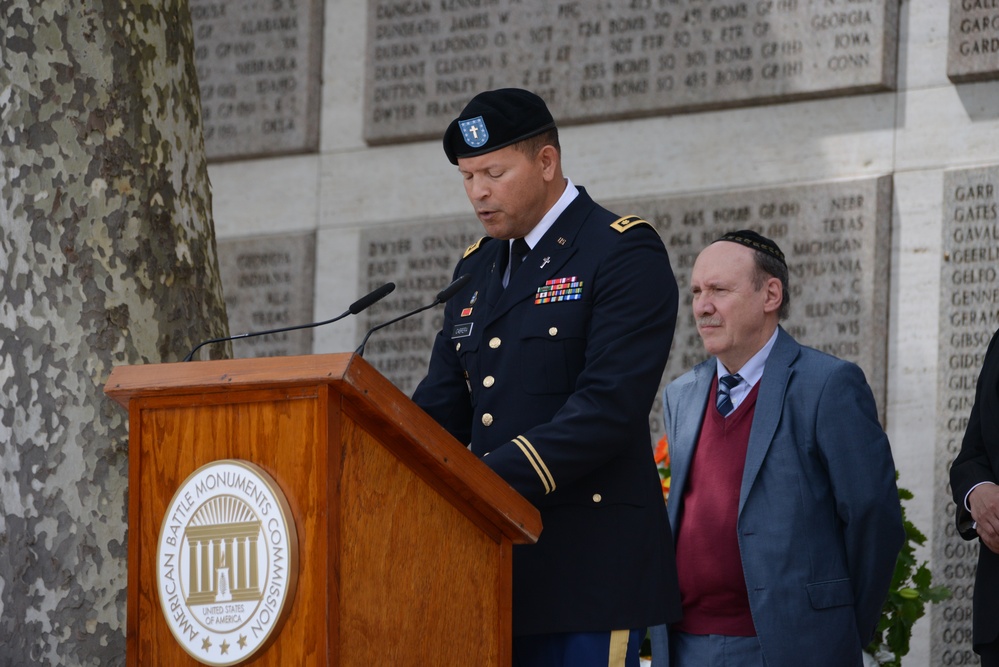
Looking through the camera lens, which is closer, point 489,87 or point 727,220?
point 727,220

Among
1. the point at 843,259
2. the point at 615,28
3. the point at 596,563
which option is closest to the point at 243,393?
the point at 596,563

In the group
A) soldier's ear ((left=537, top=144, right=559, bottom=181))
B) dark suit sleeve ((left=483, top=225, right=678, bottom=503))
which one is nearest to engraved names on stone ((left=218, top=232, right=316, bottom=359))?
soldier's ear ((left=537, top=144, right=559, bottom=181))

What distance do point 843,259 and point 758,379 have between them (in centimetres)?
193

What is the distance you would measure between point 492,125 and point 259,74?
156 inches

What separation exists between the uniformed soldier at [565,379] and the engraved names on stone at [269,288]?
3378mm

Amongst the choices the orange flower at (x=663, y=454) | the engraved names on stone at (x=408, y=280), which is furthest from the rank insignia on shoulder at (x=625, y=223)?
the engraved names on stone at (x=408, y=280)

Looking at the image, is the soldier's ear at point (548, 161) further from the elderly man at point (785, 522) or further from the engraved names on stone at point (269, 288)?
the engraved names on stone at point (269, 288)

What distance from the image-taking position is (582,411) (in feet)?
8.50

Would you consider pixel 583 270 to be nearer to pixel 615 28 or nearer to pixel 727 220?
pixel 727 220

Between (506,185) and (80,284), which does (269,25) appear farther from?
(506,185)

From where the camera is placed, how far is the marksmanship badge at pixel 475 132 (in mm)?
2828

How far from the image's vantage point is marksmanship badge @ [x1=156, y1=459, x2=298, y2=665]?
216cm

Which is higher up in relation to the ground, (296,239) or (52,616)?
(296,239)

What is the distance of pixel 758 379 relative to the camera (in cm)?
350
